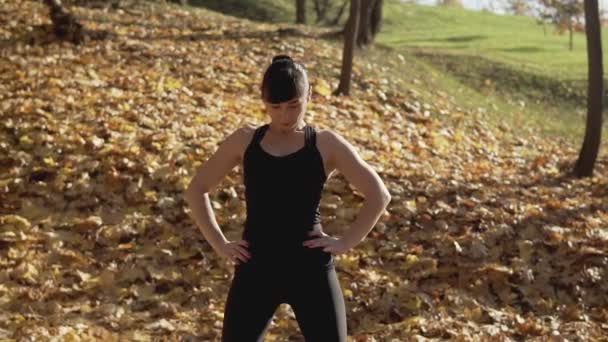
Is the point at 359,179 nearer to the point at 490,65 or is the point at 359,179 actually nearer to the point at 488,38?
the point at 490,65

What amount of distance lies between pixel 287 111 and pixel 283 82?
134mm

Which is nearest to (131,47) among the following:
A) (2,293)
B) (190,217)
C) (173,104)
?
(173,104)

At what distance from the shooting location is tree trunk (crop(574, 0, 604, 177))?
11.2 m

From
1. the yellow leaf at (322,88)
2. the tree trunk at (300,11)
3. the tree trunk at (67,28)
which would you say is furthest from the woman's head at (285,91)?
the tree trunk at (300,11)

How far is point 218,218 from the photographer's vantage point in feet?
27.8

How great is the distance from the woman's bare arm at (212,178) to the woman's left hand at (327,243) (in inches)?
16.0

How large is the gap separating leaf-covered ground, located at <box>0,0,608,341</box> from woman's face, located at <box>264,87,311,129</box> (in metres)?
3.31

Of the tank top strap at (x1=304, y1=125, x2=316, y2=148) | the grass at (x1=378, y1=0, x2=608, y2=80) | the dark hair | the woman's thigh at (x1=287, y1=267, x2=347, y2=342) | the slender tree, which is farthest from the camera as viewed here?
the slender tree

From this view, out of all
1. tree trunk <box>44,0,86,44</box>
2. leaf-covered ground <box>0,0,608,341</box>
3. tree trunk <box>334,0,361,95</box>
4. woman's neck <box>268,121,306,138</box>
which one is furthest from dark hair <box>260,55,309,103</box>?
tree trunk <box>44,0,86,44</box>

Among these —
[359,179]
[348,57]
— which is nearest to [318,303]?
[359,179]

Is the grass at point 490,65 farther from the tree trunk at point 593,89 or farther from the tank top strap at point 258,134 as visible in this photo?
the tank top strap at point 258,134

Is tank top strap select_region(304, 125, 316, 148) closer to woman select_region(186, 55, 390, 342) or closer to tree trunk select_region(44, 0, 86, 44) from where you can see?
woman select_region(186, 55, 390, 342)

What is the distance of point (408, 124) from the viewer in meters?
13.6

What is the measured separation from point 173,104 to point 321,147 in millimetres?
8328
